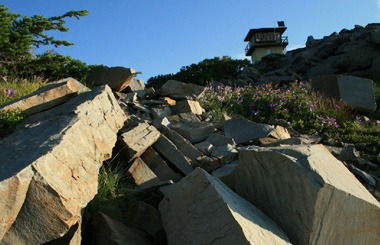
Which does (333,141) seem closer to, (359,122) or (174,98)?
(359,122)

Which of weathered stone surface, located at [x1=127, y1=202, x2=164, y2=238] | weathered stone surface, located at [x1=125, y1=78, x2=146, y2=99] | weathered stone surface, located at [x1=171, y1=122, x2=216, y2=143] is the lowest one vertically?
weathered stone surface, located at [x1=127, y1=202, x2=164, y2=238]

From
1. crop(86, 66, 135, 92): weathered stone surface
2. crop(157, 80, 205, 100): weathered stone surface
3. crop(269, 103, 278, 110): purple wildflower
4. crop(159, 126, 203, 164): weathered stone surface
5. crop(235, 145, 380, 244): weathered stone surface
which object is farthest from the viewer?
crop(269, 103, 278, 110): purple wildflower

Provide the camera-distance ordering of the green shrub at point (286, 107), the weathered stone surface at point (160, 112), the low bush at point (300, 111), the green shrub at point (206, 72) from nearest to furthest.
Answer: the weathered stone surface at point (160, 112)
the low bush at point (300, 111)
the green shrub at point (286, 107)
the green shrub at point (206, 72)

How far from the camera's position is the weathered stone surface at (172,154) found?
5113 mm

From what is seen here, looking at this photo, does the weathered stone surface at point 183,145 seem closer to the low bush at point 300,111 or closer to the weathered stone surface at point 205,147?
the weathered stone surface at point 205,147

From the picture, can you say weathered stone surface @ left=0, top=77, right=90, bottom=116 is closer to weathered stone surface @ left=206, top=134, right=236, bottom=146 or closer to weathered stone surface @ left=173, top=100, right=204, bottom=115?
weathered stone surface @ left=206, top=134, right=236, bottom=146

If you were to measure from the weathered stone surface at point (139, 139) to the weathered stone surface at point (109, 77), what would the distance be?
3.31 metres

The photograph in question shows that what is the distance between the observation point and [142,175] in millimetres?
4762

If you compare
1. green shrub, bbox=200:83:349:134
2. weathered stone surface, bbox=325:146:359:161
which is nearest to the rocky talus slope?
weathered stone surface, bbox=325:146:359:161

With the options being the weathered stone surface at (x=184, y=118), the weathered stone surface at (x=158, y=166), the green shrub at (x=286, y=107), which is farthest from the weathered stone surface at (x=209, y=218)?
the green shrub at (x=286, y=107)

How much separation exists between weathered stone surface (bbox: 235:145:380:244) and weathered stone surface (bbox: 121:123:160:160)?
5.51 feet

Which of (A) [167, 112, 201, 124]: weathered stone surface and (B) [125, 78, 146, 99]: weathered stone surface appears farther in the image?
(B) [125, 78, 146, 99]: weathered stone surface

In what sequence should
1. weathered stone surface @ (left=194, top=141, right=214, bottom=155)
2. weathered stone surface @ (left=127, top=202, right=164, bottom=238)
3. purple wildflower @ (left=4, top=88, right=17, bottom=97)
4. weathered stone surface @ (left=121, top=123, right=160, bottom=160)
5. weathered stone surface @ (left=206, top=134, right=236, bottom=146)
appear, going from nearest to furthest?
weathered stone surface @ (left=127, top=202, right=164, bottom=238)
weathered stone surface @ (left=121, top=123, right=160, bottom=160)
weathered stone surface @ (left=194, top=141, right=214, bottom=155)
weathered stone surface @ (left=206, top=134, right=236, bottom=146)
purple wildflower @ (left=4, top=88, right=17, bottom=97)

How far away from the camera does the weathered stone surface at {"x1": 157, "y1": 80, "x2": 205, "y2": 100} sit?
29.1 feet
